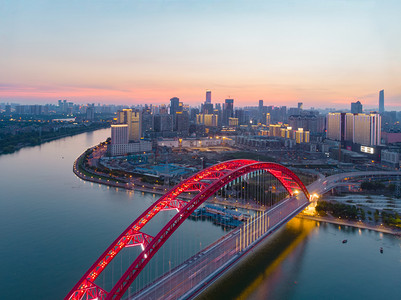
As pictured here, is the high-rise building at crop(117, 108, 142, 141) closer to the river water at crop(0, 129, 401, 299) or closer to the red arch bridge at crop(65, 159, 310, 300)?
the river water at crop(0, 129, 401, 299)

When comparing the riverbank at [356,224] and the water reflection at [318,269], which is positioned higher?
the riverbank at [356,224]

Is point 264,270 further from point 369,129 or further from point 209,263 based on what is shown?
point 369,129

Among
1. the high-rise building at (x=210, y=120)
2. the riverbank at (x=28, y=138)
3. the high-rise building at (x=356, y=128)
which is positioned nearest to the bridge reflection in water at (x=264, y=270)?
the high-rise building at (x=356, y=128)

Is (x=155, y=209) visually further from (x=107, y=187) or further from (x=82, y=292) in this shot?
(x=107, y=187)

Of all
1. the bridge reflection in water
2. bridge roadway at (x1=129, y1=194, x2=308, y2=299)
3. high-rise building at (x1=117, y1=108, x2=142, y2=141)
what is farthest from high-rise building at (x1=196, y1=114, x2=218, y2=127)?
bridge roadway at (x1=129, y1=194, x2=308, y2=299)

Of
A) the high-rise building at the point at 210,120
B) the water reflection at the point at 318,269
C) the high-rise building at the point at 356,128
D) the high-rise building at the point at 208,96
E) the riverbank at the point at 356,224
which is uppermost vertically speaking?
the high-rise building at the point at 208,96

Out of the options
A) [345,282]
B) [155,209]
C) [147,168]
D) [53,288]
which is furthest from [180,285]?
[147,168]

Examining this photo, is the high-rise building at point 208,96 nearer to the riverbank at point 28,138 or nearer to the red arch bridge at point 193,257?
the riverbank at point 28,138
